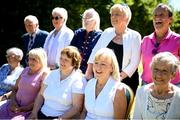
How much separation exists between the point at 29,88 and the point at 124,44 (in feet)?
4.62

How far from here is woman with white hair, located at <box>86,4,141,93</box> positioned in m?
5.16

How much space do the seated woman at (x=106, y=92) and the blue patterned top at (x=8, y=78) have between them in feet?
6.80

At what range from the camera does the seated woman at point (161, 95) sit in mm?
4062

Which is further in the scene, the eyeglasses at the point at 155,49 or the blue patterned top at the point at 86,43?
the blue patterned top at the point at 86,43

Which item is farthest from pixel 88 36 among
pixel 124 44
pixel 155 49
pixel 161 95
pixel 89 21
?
pixel 161 95

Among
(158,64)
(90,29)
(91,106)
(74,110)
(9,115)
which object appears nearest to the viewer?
(158,64)

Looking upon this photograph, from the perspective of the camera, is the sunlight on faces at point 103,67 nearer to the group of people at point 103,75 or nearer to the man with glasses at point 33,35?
the group of people at point 103,75

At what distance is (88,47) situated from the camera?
19.1 feet

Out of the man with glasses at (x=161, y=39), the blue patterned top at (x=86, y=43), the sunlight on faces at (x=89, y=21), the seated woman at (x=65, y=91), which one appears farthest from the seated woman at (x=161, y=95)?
the sunlight on faces at (x=89, y=21)

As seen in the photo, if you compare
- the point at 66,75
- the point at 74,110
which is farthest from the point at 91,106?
the point at 66,75

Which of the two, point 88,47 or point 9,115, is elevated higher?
point 88,47

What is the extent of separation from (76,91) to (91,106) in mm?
433

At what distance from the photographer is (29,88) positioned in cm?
554

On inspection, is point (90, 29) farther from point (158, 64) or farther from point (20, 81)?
point (158, 64)
